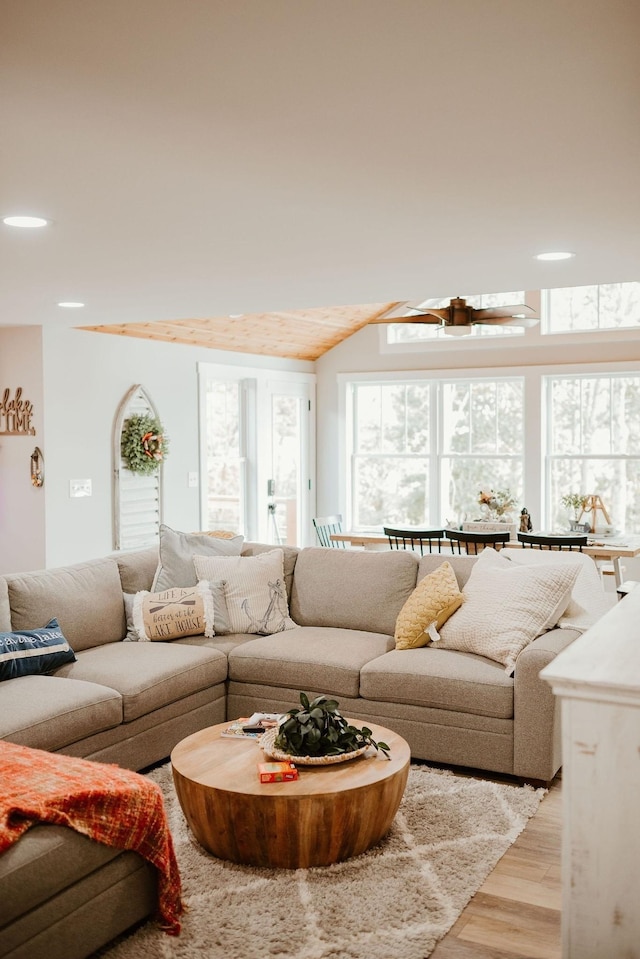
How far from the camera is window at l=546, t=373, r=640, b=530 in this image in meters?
7.76

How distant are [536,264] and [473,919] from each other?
111 inches

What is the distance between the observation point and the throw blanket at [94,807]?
2311mm

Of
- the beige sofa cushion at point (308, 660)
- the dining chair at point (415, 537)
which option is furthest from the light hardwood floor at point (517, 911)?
the dining chair at point (415, 537)

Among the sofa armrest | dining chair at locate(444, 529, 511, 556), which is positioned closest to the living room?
the sofa armrest

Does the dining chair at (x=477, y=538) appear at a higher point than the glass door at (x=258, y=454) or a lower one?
lower

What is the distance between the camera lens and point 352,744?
3.09 meters

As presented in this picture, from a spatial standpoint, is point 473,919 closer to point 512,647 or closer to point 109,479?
point 512,647

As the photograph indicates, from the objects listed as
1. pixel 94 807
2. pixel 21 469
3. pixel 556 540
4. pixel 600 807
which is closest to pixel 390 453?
pixel 556 540

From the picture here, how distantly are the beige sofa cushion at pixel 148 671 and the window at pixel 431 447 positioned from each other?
472 cm

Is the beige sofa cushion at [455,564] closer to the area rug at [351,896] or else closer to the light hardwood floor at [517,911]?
the area rug at [351,896]

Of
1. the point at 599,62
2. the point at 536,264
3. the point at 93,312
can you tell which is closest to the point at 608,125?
the point at 599,62

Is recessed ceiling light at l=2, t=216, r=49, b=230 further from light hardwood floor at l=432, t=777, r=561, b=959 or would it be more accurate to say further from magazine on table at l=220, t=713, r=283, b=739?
light hardwood floor at l=432, t=777, r=561, b=959

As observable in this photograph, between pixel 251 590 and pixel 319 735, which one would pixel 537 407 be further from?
pixel 319 735

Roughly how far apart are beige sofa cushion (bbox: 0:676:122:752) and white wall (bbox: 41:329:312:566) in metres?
2.70
